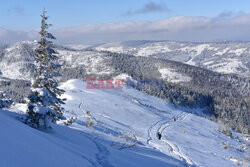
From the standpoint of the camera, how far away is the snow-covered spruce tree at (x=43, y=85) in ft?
41.6

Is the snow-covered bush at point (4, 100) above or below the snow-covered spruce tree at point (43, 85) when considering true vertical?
below

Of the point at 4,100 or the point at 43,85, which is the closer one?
the point at 43,85

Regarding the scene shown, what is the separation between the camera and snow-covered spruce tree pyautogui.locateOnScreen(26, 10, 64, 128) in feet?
41.6

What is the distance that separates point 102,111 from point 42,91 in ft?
63.0

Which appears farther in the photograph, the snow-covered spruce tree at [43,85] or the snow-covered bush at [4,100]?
the snow-covered bush at [4,100]

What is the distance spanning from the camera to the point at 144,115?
36.0 metres

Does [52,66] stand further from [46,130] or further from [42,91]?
[46,130]

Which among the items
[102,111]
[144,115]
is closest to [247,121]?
[144,115]

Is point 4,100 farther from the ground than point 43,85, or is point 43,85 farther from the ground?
point 43,85

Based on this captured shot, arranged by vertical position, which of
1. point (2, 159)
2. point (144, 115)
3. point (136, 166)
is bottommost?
point (144, 115)

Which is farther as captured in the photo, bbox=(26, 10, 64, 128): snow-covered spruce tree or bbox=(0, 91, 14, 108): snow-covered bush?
bbox=(0, 91, 14, 108): snow-covered bush

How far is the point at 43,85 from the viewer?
14836 millimetres

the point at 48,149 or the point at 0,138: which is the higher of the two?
the point at 0,138

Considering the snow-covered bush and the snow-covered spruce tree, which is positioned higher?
the snow-covered spruce tree
